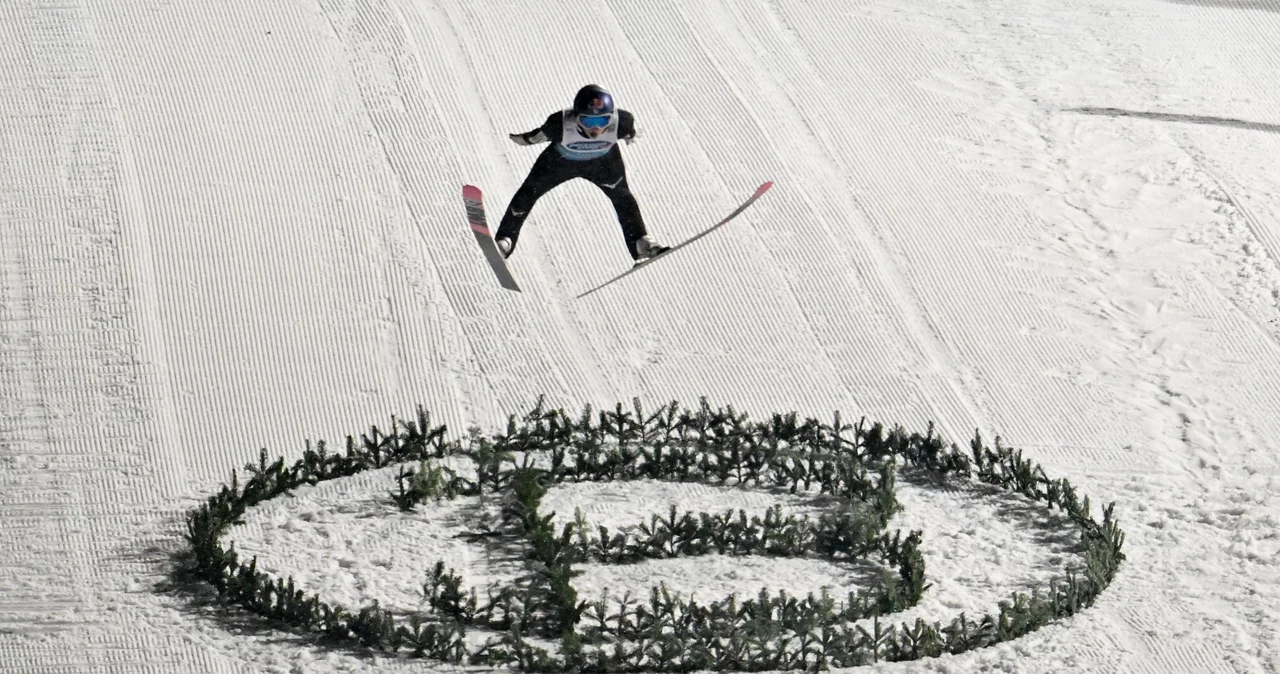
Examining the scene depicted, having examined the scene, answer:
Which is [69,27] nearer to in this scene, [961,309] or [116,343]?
[116,343]

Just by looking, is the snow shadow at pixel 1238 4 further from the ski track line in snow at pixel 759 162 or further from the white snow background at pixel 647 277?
the ski track line in snow at pixel 759 162

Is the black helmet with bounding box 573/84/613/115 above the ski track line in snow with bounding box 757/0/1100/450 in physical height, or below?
above

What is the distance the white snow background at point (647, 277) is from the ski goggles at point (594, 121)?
149 centimetres

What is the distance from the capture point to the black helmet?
937cm

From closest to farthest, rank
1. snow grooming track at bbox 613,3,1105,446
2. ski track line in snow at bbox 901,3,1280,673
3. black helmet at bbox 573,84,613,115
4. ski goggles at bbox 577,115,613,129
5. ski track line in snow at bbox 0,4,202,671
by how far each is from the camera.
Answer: ski track line in snow at bbox 0,4,202,671 → ski track line in snow at bbox 901,3,1280,673 → black helmet at bbox 573,84,613,115 → ski goggles at bbox 577,115,613,129 → snow grooming track at bbox 613,3,1105,446

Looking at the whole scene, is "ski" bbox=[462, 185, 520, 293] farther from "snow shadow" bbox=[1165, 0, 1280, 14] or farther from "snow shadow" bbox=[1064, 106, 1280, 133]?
"snow shadow" bbox=[1165, 0, 1280, 14]

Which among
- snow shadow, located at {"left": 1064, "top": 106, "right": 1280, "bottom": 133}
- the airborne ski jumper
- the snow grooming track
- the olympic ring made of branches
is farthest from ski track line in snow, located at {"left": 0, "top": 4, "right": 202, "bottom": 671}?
snow shadow, located at {"left": 1064, "top": 106, "right": 1280, "bottom": 133}

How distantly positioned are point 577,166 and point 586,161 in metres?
0.06

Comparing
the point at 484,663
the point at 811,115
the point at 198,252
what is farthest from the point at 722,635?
the point at 811,115

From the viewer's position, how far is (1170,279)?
11422 millimetres

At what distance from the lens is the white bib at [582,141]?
9.60 m

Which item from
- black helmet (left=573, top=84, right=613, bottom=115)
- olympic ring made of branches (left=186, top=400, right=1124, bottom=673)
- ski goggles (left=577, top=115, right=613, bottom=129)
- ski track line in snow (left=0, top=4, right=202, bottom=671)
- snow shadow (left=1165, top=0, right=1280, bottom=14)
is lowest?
olympic ring made of branches (left=186, top=400, right=1124, bottom=673)

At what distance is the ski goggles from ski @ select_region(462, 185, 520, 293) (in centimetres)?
95

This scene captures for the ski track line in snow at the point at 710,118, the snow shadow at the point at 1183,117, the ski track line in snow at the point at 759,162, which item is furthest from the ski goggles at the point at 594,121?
the snow shadow at the point at 1183,117
